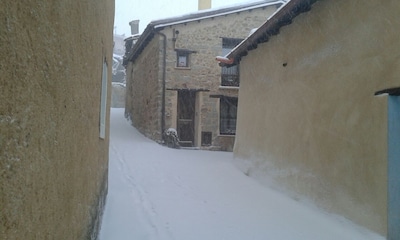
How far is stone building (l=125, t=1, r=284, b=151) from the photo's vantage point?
1434 centimetres

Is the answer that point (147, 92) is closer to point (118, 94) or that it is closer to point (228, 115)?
point (228, 115)

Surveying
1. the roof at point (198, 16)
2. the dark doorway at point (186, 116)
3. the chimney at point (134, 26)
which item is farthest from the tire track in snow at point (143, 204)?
the chimney at point (134, 26)

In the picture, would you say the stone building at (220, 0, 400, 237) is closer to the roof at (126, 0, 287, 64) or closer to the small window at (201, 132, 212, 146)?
the small window at (201, 132, 212, 146)

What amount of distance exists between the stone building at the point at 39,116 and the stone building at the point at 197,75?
12.1 meters

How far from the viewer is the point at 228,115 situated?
595 inches

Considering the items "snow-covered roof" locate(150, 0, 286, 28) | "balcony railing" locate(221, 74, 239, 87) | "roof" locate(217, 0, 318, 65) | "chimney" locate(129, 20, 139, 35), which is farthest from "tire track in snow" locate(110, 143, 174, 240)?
"chimney" locate(129, 20, 139, 35)

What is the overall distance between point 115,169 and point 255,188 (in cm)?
353

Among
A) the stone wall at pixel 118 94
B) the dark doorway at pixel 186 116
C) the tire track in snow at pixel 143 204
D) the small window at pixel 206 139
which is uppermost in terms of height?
the stone wall at pixel 118 94

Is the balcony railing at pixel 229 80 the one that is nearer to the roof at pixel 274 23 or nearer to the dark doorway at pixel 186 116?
the dark doorway at pixel 186 116

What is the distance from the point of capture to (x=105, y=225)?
15.6 feet

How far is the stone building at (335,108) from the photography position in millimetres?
4352

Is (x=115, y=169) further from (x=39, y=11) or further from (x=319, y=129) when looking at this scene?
(x=39, y=11)

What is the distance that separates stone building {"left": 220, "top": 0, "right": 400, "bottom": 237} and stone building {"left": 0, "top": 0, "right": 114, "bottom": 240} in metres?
3.68

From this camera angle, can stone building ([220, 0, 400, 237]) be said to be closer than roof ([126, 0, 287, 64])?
Yes
